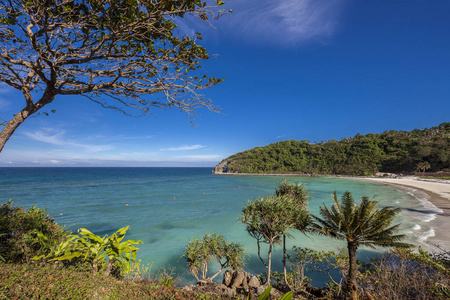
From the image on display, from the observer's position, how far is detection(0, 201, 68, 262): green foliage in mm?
5000

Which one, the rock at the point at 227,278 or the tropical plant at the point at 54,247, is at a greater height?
the tropical plant at the point at 54,247

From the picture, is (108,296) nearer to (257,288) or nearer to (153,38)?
(153,38)

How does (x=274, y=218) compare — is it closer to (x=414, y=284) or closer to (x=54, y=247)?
(x=414, y=284)

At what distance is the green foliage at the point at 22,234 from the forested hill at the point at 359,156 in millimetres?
110128

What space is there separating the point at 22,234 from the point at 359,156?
12814cm

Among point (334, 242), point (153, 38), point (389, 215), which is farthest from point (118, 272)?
point (334, 242)

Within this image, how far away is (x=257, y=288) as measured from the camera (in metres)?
8.28

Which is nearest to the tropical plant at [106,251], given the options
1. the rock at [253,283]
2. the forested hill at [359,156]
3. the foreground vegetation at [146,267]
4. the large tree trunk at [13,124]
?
the foreground vegetation at [146,267]

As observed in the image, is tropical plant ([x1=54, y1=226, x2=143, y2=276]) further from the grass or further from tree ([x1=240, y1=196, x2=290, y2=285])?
tree ([x1=240, y1=196, x2=290, y2=285])

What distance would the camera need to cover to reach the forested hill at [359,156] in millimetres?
79812

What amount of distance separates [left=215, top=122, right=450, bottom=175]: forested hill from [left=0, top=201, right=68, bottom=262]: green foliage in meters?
110

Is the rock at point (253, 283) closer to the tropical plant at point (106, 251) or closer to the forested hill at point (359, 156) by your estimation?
the tropical plant at point (106, 251)

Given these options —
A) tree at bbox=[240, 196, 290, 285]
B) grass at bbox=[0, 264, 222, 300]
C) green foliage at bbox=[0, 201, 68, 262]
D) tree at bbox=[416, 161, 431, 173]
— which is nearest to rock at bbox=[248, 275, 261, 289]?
tree at bbox=[240, 196, 290, 285]

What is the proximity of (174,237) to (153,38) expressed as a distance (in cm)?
1752
